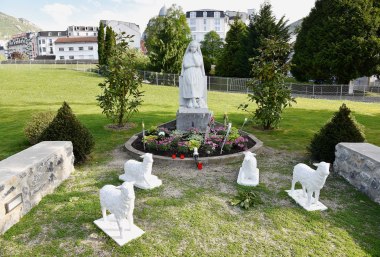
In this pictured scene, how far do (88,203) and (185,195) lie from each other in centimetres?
209

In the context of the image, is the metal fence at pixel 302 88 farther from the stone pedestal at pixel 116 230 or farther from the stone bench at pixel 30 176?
the stone pedestal at pixel 116 230

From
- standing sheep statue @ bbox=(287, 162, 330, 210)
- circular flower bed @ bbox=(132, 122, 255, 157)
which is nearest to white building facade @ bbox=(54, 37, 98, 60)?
circular flower bed @ bbox=(132, 122, 255, 157)

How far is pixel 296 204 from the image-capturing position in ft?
20.4

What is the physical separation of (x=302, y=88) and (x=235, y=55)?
10261 millimetres

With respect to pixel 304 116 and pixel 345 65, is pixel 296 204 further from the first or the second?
pixel 345 65

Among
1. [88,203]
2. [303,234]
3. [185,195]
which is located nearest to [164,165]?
[185,195]

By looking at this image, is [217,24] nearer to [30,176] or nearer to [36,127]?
[36,127]

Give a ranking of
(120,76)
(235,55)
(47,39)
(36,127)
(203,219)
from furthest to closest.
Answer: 1. (47,39)
2. (235,55)
3. (120,76)
4. (36,127)
5. (203,219)

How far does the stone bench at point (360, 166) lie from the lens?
21.0 feet

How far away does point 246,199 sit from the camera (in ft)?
20.1

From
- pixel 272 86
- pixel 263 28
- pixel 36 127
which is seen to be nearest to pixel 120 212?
pixel 36 127

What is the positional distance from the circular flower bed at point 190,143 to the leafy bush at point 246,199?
2421 mm

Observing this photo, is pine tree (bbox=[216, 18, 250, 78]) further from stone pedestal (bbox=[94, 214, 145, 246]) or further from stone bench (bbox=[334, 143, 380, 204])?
stone pedestal (bbox=[94, 214, 145, 246])

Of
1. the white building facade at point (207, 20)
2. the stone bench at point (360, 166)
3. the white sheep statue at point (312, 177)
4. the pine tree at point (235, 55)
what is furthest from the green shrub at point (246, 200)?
the white building facade at point (207, 20)
